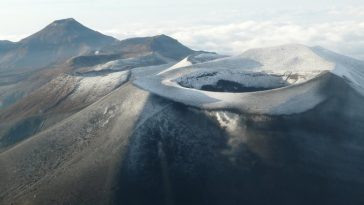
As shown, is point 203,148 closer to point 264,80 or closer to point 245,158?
point 245,158

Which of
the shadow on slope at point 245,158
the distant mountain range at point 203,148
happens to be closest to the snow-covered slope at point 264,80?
the distant mountain range at point 203,148

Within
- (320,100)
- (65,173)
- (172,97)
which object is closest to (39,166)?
(65,173)

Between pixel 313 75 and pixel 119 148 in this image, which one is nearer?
pixel 119 148

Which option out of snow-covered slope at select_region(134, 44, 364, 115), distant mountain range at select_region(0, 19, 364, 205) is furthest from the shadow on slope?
snow-covered slope at select_region(134, 44, 364, 115)

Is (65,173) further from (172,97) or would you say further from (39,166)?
(172,97)

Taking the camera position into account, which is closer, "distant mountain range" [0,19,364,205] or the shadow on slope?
the shadow on slope

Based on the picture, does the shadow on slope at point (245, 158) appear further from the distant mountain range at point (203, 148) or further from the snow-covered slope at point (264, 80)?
the snow-covered slope at point (264, 80)

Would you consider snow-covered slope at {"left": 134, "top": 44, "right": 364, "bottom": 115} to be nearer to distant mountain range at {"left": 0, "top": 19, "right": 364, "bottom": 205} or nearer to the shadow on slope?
distant mountain range at {"left": 0, "top": 19, "right": 364, "bottom": 205}

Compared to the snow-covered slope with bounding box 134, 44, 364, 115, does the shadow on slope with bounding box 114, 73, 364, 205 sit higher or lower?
lower

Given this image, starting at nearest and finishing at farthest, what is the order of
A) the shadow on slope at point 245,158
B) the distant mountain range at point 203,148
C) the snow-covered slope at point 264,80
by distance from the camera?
the shadow on slope at point 245,158
the distant mountain range at point 203,148
the snow-covered slope at point 264,80
